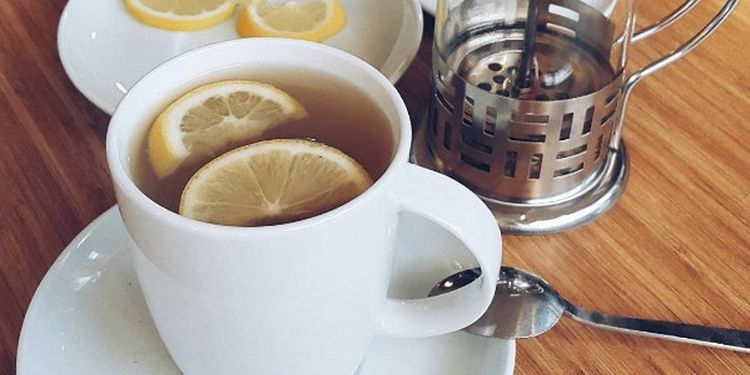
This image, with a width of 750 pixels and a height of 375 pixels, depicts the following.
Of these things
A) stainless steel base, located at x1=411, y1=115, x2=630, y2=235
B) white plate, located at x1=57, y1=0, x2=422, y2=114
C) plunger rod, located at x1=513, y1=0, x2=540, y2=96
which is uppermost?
plunger rod, located at x1=513, y1=0, x2=540, y2=96

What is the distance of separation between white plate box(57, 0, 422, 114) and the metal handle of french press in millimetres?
147

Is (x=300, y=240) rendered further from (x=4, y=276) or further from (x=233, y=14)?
(x=233, y=14)

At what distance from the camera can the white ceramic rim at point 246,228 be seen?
1.10 ft

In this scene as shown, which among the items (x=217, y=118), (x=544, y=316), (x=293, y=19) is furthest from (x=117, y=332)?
(x=293, y=19)

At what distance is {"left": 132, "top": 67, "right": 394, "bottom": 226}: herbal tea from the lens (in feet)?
1.27

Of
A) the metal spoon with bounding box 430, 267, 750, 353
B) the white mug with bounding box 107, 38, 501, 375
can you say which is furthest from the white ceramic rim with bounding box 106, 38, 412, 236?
the metal spoon with bounding box 430, 267, 750, 353

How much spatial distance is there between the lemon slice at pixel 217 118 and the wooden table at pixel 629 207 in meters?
0.14

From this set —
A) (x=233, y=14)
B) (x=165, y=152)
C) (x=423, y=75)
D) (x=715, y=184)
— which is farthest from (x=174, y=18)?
(x=715, y=184)

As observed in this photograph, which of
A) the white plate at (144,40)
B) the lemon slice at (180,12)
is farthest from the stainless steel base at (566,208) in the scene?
the lemon slice at (180,12)

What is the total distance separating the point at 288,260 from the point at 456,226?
0.07m

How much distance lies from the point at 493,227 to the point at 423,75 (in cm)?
28

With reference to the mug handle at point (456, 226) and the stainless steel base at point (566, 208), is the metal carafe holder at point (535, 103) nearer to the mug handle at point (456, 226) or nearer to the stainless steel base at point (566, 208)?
the stainless steel base at point (566, 208)

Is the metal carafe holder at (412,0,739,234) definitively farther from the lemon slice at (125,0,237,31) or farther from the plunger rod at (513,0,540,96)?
the lemon slice at (125,0,237,31)

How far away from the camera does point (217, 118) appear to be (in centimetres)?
43
